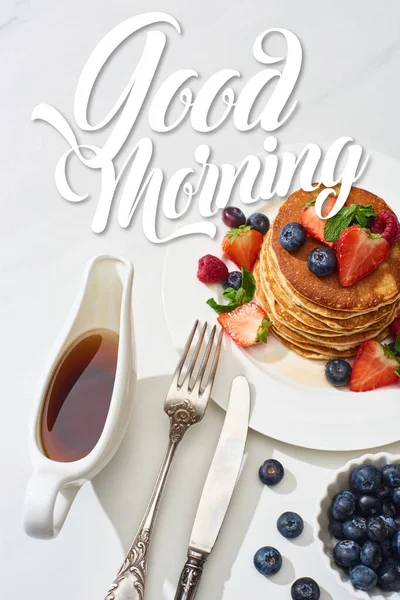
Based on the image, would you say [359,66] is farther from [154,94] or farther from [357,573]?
[357,573]

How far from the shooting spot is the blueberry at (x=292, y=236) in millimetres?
1810

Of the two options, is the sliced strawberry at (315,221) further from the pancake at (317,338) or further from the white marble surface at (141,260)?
the white marble surface at (141,260)

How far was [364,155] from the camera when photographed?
7.04 feet

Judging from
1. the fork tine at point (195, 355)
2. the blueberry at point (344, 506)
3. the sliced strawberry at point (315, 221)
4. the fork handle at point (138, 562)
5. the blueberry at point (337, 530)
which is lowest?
the fork handle at point (138, 562)

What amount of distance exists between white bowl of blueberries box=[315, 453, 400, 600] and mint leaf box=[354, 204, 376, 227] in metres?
0.62

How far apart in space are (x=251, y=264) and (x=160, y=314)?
1.08 ft

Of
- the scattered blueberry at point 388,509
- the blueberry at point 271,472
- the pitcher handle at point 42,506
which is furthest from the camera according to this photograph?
the blueberry at point 271,472

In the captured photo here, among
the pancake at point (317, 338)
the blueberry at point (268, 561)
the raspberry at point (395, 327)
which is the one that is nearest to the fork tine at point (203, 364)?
the pancake at point (317, 338)

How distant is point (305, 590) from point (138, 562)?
41 cm

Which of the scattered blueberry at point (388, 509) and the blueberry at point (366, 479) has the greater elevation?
the blueberry at point (366, 479)

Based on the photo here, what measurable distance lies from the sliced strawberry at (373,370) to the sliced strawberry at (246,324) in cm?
27

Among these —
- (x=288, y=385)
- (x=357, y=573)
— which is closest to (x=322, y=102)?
(x=288, y=385)

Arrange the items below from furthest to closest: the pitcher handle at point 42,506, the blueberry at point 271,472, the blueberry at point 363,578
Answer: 1. the blueberry at point 271,472
2. the blueberry at point 363,578
3. the pitcher handle at point 42,506

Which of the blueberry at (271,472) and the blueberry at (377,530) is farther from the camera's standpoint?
the blueberry at (271,472)
